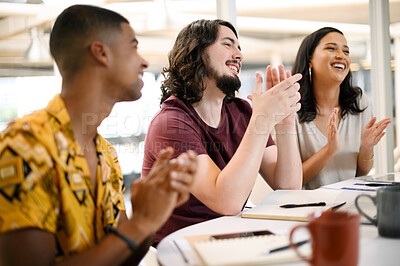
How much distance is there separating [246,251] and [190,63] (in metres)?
1.10

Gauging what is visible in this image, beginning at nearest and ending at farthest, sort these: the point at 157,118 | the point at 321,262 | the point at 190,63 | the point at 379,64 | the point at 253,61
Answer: the point at 321,262 → the point at 157,118 → the point at 190,63 → the point at 253,61 → the point at 379,64

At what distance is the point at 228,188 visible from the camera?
4.13ft

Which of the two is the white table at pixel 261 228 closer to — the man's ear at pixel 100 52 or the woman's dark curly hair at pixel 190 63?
the man's ear at pixel 100 52

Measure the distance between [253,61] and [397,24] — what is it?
150 cm

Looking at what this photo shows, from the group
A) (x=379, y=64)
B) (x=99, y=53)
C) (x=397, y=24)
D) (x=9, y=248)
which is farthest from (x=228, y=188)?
(x=397, y=24)

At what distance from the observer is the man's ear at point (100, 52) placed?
96 centimetres

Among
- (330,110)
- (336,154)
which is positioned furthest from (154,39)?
(336,154)

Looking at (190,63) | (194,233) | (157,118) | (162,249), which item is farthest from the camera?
(190,63)

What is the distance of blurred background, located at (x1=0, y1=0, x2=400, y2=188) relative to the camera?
72.9 inches

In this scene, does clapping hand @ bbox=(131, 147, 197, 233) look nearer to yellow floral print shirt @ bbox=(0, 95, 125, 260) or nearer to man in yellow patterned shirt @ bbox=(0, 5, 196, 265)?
man in yellow patterned shirt @ bbox=(0, 5, 196, 265)

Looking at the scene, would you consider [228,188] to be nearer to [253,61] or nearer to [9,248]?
[9,248]

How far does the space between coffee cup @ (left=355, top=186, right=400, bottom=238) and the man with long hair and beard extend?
1.51ft

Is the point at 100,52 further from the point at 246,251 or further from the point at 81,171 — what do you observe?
the point at 246,251

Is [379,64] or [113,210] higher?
[379,64]
